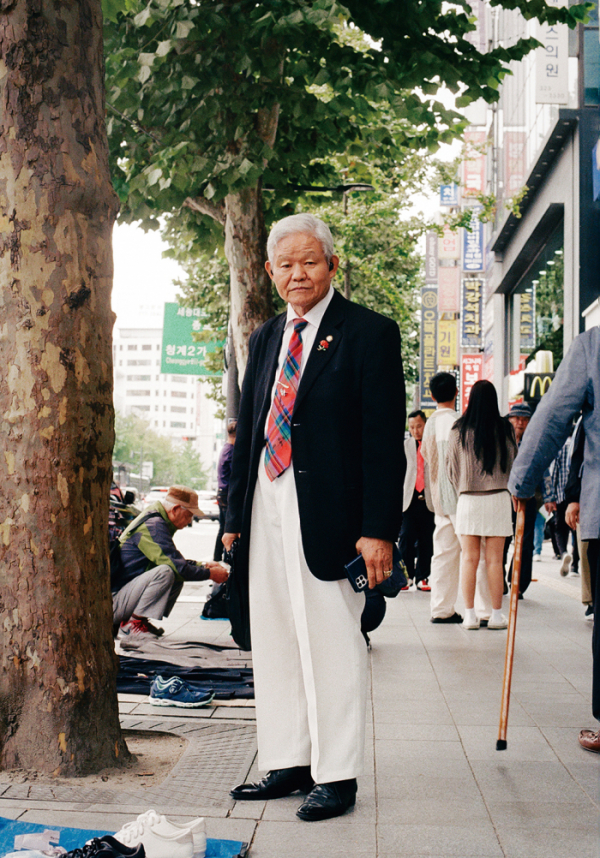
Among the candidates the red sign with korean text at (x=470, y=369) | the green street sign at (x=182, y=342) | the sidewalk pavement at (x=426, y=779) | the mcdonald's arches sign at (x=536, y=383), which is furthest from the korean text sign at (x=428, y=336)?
the sidewalk pavement at (x=426, y=779)

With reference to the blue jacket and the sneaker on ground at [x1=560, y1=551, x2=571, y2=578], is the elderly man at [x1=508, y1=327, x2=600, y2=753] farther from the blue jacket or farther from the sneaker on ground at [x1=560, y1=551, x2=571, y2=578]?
the sneaker on ground at [x1=560, y1=551, x2=571, y2=578]

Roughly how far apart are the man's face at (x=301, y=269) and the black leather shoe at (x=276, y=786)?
5.74 feet

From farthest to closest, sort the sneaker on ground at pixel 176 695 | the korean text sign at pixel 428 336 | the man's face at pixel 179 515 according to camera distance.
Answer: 1. the korean text sign at pixel 428 336
2. the man's face at pixel 179 515
3. the sneaker on ground at pixel 176 695

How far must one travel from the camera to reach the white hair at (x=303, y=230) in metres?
3.29

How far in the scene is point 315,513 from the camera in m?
3.13

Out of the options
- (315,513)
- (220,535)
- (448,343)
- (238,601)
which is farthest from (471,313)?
(315,513)

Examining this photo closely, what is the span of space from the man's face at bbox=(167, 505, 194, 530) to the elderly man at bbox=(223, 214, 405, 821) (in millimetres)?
3632

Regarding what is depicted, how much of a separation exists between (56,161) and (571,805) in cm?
312

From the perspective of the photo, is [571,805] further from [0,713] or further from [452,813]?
[0,713]

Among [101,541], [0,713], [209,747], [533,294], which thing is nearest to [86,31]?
[101,541]

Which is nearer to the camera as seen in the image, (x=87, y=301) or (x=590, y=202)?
(x=87, y=301)

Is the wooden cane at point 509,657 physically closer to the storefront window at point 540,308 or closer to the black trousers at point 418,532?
the black trousers at point 418,532

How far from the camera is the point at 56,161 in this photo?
3549 millimetres

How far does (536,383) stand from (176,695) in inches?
536
